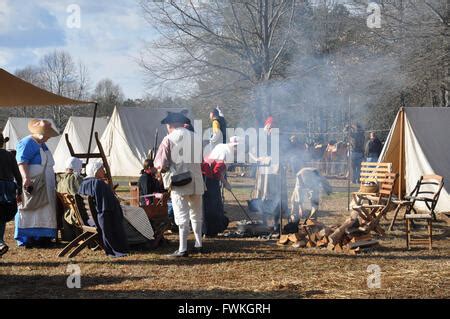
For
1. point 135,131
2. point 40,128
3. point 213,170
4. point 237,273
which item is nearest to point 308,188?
point 213,170

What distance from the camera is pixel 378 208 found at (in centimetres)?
783

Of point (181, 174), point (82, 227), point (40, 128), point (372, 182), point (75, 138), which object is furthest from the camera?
point (75, 138)

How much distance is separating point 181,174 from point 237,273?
50.3 inches

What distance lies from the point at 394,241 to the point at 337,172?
11.8 meters

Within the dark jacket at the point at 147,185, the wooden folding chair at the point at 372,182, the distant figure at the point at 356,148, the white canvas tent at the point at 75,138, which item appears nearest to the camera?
the dark jacket at the point at 147,185

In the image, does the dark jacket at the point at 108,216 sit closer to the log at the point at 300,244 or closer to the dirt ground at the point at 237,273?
the dirt ground at the point at 237,273

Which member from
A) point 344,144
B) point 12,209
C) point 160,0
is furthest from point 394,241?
point 344,144

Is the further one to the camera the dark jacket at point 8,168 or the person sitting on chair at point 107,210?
the person sitting on chair at point 107,210

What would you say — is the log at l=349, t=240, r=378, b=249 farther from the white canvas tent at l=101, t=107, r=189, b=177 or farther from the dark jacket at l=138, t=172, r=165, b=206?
the white canvas tent at l=101, t=107, r=189, b=177

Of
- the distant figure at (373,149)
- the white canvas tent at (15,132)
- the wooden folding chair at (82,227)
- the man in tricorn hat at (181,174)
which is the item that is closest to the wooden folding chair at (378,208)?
the man in tricorn hat at (181,174)

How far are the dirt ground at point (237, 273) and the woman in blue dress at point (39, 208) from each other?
203 millimetres

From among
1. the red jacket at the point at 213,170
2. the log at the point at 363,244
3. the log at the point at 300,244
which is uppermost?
the red jacket at the point at 213,170

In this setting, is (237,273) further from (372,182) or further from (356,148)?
(356,148)

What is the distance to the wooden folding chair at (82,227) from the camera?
6.05 meters
